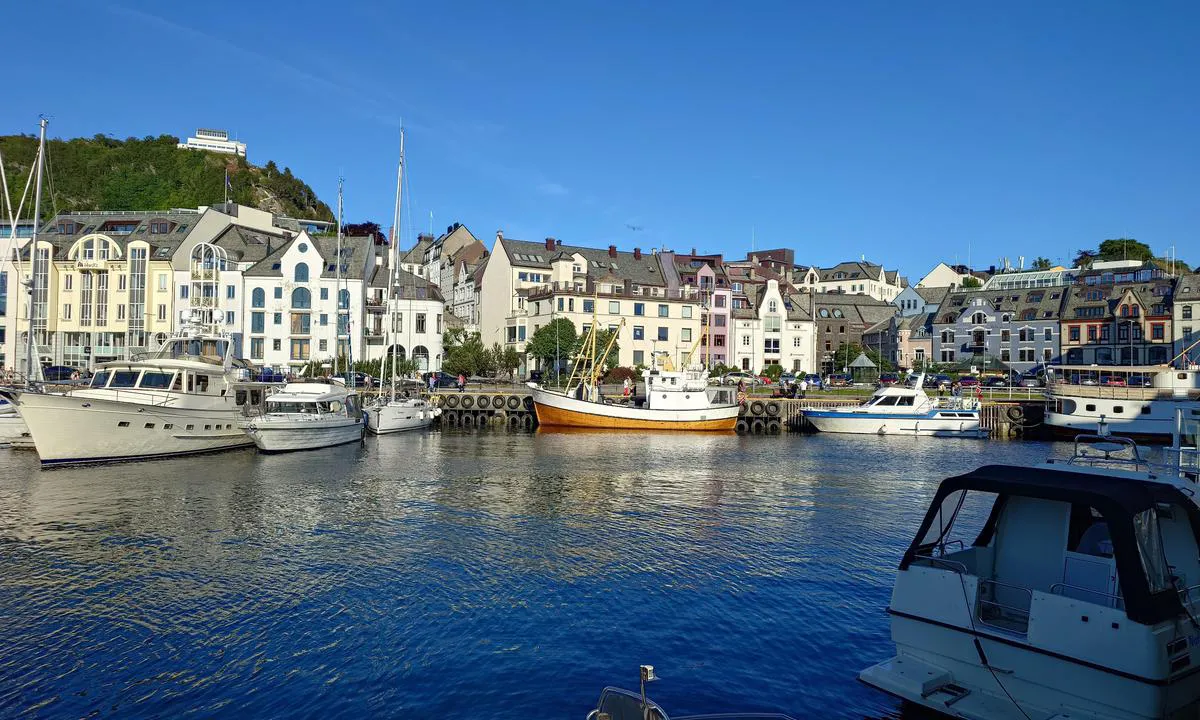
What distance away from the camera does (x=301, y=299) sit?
83.6 metres

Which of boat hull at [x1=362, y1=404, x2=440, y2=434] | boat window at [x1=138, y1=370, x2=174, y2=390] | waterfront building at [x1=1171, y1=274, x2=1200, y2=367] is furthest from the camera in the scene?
waterfront building at [x1=1171, y1=274, x2=1200, y2=367]

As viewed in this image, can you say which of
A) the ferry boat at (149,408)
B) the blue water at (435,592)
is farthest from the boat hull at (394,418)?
the blue water at (435,592)

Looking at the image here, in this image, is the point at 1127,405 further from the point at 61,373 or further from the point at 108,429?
the point at 61,373

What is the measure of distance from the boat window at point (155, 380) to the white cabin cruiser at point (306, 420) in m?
4.40

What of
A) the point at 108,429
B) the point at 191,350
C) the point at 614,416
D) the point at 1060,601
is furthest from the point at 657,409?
the point at 1060,601

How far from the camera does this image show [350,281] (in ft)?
278

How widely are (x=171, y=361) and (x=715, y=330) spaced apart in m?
69.7

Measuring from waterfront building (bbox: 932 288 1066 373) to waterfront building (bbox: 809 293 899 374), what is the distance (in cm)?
1234

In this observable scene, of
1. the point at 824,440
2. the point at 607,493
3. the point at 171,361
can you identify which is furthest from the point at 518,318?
the point at 607,493

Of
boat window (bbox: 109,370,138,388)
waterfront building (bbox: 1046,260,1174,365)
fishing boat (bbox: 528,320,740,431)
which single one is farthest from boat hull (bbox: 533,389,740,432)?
waterfront building (bbox: 1046,260,1174,365)

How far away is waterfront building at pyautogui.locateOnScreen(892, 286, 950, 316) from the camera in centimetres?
12100

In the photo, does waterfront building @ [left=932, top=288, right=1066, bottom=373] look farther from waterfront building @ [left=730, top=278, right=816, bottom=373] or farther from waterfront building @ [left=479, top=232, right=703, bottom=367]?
waterfront building @ [left=479, top=232, right=703, bottom=367]

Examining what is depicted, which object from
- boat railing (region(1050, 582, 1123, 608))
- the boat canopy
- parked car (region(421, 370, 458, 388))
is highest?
parked car (region(421, 370, 458, 388))

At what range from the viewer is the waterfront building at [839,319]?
117m
